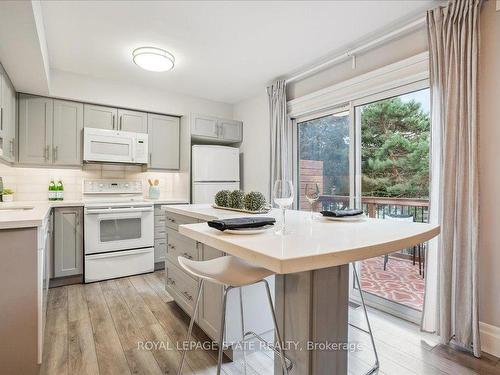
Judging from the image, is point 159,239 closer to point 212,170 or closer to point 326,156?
point 212,170

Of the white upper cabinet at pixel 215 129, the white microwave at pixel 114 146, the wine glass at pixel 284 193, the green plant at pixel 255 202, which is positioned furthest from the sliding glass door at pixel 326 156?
the white microwave at pixel 114 146

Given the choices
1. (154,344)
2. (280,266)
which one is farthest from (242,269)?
(154,344)

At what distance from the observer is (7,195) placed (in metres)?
3.01

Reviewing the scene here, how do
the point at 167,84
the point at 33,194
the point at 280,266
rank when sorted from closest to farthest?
the point at 280,266
the point at 33,194
the point at 167,84

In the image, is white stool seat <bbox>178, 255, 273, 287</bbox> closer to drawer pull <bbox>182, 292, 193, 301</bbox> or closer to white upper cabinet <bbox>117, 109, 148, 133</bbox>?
drawer pull <bbox>182, 292, 193, 301</bbox>

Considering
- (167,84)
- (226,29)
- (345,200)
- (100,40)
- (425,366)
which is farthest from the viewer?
(167,84)

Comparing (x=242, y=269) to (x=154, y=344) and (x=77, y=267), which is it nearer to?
(x=154, y=344)

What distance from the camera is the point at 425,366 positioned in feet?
5.60

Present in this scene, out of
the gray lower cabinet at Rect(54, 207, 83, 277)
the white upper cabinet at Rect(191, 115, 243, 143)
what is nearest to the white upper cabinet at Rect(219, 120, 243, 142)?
the white upper cabinet at Rect(191, 115, 243, 143)

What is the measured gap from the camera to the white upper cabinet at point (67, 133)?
10.8ft

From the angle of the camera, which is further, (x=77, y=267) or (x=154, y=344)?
(x=77, y=267)

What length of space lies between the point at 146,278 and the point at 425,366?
282 cm

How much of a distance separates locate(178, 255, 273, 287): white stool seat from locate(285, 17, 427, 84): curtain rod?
88.6 inches

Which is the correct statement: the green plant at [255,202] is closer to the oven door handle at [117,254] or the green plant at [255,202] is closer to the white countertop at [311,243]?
the white countertop at [311,243]
